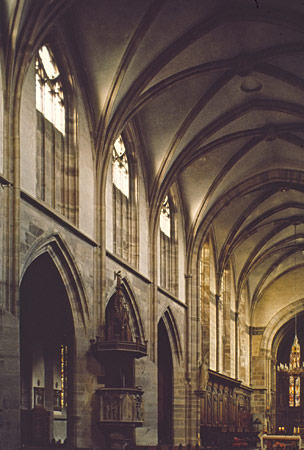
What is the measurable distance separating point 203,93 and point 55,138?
7261 millimetres

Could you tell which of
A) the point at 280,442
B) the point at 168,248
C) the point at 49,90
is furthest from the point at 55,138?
the point at 280,442

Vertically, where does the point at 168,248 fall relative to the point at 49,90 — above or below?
below

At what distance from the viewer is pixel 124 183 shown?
2547 cm

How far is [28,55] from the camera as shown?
16766 millimetres

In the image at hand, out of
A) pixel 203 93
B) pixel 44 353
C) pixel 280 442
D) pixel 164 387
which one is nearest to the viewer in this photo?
pixel 44 353

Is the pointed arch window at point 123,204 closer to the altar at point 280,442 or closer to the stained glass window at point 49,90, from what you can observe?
the stained glass window at point 49,90

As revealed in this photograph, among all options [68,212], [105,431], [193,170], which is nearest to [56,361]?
[105,431]

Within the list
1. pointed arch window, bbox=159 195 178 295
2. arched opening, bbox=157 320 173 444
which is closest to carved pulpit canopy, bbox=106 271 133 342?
arched opening, bbox=157 320 173 444

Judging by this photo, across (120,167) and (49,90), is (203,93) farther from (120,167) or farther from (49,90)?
(49,90)

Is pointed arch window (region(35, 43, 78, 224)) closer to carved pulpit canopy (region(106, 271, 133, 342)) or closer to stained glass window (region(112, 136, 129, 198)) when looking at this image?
carved pulpit canopy (region(106, 271, 133, 342))

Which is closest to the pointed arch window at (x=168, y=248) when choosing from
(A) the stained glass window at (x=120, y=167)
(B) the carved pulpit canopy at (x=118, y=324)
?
(A) the stained glass window at (x=120, y=167)

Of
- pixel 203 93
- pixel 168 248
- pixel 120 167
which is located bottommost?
pixel 168 248

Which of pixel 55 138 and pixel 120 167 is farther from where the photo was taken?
pixel 120 167

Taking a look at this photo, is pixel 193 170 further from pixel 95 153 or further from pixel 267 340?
pixel 267 340
